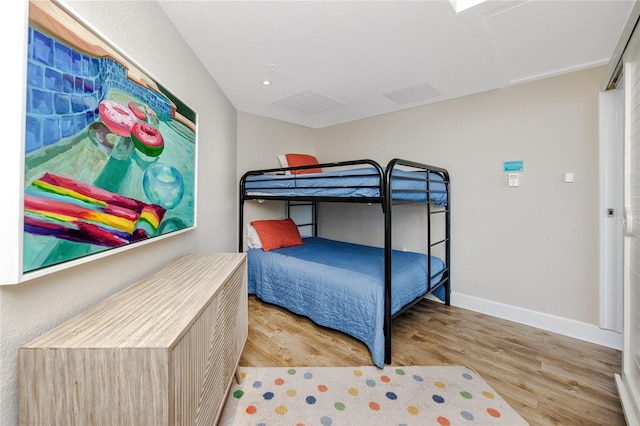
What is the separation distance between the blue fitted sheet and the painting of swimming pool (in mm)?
1249

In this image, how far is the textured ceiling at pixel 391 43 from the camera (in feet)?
4.87

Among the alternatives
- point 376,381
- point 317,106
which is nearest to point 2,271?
point 376,381

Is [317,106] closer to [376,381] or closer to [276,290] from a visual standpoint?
[276,290]

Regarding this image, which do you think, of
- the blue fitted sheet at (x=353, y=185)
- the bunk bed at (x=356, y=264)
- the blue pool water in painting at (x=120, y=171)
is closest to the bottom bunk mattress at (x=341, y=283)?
the bunk bed at (x=356, y=264)

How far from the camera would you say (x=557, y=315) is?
2260mm

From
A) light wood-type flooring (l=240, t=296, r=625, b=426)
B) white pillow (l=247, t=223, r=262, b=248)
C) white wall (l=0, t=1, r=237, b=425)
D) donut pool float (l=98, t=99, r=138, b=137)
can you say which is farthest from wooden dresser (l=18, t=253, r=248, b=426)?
white pillow (l=247, t=223, r=262, b=248)

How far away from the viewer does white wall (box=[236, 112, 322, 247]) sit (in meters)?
3.29

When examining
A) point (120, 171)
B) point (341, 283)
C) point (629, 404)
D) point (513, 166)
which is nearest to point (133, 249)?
point (120, 171)

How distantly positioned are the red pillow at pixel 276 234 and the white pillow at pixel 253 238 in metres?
0.05

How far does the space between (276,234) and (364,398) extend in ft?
6.32

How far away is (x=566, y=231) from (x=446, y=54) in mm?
1731

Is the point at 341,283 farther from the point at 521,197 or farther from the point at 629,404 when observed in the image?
the point at 521,197

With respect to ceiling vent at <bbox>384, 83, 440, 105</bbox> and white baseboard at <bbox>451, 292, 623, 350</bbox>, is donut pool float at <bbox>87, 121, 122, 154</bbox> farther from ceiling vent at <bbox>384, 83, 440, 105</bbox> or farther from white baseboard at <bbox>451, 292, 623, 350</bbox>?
white baseboard at <bbox>451, 292, 623, 350</bbox>

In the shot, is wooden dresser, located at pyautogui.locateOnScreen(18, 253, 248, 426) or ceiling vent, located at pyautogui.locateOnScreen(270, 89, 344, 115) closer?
wooden dresser, located at pyautogui.locateOnScreen(18, 253, 248, 426)
